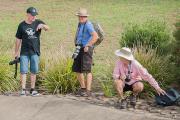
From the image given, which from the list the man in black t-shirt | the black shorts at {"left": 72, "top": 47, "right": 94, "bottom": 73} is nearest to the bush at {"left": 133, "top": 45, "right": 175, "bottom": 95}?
the black shorts at {"left": 72, "top": 47, "right": 94, "bottom": 73}

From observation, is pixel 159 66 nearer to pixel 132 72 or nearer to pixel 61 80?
pixel 132 72

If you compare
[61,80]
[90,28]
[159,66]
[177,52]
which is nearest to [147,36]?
[159,66]

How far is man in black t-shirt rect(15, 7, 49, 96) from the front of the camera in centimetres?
995

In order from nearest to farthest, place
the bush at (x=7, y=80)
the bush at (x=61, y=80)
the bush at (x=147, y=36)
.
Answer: the bush at (x=61, y=80) → the bush at (x=7, y=80) → the bush at (x=147, y=36)

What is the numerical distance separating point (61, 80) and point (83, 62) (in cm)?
72

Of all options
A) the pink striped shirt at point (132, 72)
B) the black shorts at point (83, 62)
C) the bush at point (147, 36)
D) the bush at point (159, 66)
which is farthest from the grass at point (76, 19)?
the pink striped shirt at point (132, 72)

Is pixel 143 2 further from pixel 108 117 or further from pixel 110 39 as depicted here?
pixel 108 117

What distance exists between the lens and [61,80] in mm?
10336

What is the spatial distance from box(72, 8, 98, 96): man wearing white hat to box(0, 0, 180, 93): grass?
3.20 m

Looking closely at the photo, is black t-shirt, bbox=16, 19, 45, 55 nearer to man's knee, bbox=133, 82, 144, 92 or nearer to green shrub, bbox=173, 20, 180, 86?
man's knee, bbox=133, 82, 144, 92

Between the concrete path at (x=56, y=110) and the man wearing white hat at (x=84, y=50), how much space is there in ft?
1.54

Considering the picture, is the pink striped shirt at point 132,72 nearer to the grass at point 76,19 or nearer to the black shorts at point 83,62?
the black shorts at point 83,62

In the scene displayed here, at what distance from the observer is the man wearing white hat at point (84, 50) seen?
9695mm

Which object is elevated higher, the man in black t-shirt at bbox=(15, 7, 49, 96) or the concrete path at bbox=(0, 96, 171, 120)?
the man in black t-shirt at bbox=(15, 7, 49, 96)
